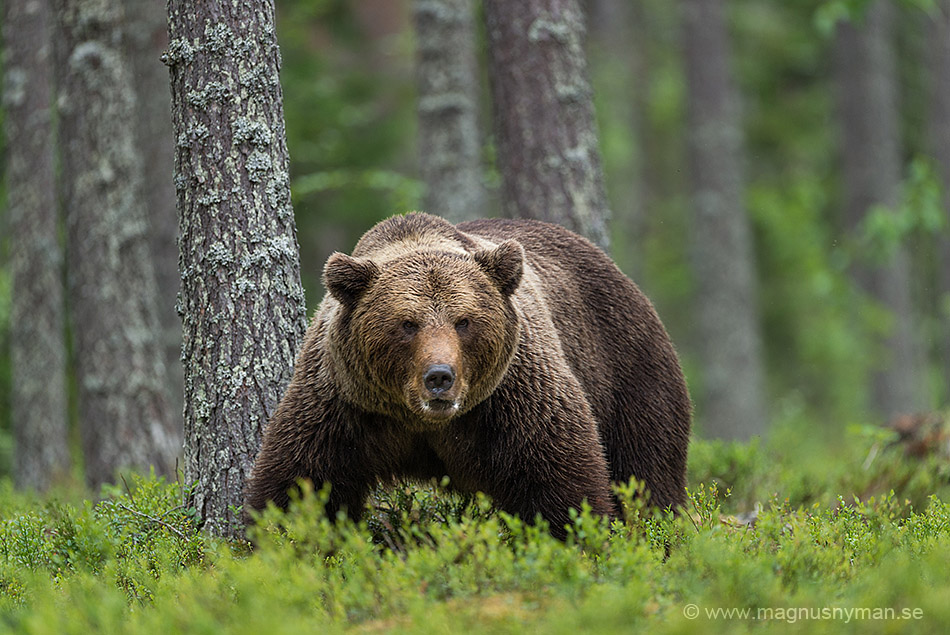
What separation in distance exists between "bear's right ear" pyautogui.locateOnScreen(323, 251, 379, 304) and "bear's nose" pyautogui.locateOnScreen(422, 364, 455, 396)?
0.66m

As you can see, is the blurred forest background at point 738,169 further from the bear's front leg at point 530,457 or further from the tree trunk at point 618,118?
the bear's front leg at point 530,457

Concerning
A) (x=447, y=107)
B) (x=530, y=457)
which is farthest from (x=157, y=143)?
(x=530, y=457)

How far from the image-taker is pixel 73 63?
860 centimetres

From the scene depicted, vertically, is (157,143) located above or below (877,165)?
above

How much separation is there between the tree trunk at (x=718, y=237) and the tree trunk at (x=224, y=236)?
11.6 metres

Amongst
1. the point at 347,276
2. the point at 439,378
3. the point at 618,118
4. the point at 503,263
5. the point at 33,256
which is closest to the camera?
the point at 439,378

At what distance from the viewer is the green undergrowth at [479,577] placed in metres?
3.59

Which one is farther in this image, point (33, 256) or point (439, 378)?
point (33, 256)

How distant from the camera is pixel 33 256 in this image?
10.6m

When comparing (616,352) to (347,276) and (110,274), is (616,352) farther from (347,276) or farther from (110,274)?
(110,274)

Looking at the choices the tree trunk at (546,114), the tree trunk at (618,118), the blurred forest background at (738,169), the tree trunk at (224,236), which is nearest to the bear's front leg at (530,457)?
the tree trunk at (224,236)

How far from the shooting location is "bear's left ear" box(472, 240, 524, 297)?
517 cm

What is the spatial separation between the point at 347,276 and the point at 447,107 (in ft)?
21.1

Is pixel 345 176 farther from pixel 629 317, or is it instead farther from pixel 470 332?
pixel 470 332
